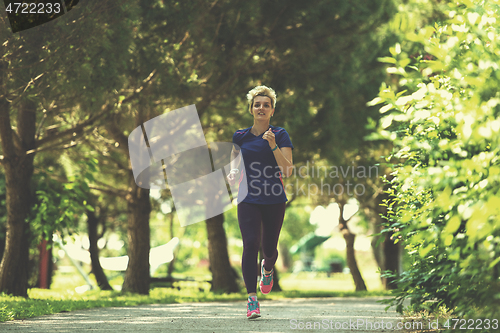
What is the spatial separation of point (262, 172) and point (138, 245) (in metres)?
7.11

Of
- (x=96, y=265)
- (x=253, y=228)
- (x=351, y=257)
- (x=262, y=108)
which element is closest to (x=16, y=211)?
(x=253, y=228)

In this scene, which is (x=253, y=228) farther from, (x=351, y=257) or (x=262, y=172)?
(x=351, y=257)

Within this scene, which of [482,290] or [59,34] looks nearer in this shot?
[482,290]

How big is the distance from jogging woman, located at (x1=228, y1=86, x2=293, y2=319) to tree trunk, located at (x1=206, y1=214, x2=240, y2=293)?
26.4 ft

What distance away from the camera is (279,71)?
10273mm

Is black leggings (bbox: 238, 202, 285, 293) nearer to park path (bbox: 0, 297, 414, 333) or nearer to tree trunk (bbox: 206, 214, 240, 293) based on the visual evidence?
park path (bbox: 0, 297, 414, 333)

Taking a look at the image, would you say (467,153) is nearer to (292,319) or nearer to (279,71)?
(292,319)

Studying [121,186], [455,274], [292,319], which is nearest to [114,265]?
[121,186]

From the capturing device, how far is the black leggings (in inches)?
179

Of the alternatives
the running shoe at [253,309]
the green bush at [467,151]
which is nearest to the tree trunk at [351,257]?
the running shoe at [253,309]

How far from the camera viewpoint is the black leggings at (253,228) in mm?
4551

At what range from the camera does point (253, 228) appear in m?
4.56

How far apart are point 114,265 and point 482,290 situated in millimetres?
15566

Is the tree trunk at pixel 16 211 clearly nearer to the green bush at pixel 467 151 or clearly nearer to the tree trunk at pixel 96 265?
the green bush at pixel 467 151
